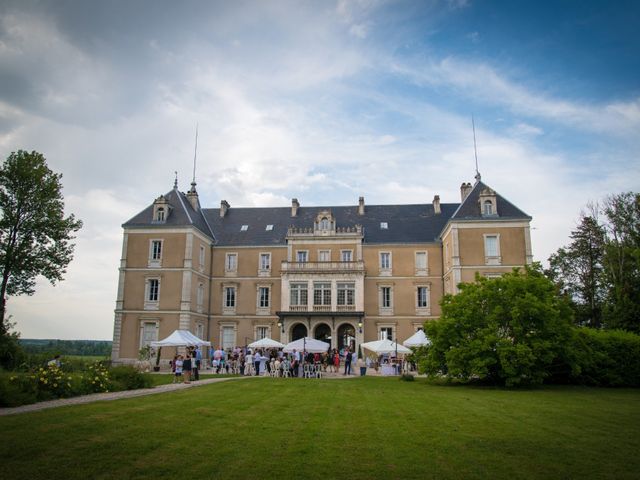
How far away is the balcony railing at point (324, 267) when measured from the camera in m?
38.6

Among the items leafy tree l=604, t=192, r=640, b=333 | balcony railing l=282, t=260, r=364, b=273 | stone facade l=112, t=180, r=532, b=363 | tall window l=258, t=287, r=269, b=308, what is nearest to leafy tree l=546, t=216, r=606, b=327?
leafy tree l=604, t=192, r=640, b=333

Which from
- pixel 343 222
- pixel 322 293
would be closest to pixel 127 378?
pixel 322 293

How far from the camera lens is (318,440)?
8711 millimetres

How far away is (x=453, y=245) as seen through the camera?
3584 centimetres

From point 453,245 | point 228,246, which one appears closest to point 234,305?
point 228,246

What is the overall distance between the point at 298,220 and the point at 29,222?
67.5 feet

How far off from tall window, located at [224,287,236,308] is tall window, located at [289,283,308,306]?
16.9 ft

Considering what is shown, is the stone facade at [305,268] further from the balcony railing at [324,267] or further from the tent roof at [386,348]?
the tent roof at [386,348]

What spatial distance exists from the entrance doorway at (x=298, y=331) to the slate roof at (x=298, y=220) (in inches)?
274

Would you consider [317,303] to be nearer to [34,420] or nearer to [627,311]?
[627,311]

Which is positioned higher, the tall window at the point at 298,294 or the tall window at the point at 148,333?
the tall window at the point at 298,294

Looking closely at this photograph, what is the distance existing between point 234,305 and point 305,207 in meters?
11.1

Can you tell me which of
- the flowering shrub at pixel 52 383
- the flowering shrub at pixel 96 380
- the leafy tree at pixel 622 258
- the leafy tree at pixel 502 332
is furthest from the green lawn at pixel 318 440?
the leafy tree at pixel 622 258

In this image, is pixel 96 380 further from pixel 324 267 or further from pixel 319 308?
pixel 324 267
